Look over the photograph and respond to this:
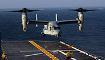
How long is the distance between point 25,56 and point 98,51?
2991cm

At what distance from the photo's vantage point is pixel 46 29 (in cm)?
8300

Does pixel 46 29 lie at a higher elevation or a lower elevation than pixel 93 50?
higher

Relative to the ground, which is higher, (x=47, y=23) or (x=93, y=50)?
(x=47, y=23)

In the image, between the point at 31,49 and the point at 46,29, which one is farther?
the point at 46,29

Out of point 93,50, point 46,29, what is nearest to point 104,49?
point 93,50

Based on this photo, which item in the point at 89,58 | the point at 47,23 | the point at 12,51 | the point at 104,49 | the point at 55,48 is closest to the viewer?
the point at 89,58

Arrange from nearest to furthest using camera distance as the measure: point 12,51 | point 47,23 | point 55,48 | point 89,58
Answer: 1. point 89,58
2. point 12,51
3. point 55,48
4. point 47,23

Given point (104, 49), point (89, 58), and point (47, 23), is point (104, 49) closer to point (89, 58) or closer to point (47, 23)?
point (47, 23)

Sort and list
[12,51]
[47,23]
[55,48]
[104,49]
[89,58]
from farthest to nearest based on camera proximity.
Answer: [104,49]
[47,23]
[55,48]
[12,51]
[89,58]

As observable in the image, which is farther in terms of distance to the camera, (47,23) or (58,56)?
(47,23)

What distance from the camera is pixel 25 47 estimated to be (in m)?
73.2

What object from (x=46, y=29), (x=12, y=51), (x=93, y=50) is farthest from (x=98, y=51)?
(x=12, y=51)

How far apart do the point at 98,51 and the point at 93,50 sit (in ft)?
6.16

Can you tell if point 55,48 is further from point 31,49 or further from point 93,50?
point 93,50
